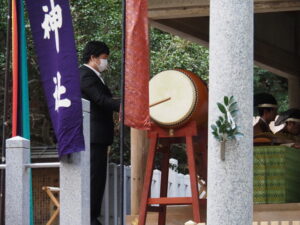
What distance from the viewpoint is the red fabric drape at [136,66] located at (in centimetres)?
886

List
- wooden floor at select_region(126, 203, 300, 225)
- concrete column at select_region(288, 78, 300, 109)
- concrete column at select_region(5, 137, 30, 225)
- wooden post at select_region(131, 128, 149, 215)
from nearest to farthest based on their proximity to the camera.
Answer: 1. concrete column at select_region(5, 137, 30, 225)
2. wooden floor at select_region(126, 203, 300, 225)
3. wooden post at select_region(131, 128, 149, 215)
4. concrete column at select_region(288, 78, 300, 109)

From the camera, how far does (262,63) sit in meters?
15.4

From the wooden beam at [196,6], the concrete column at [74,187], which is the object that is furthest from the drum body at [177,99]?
the concrete column at [74,187]

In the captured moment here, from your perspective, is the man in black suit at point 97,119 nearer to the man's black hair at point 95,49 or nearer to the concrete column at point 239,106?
the man's black hair at point 95,49

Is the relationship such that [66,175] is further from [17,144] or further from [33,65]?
[33,65]

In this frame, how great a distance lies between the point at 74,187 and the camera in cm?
865

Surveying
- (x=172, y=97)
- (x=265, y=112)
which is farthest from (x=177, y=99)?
(x=265, y=112)

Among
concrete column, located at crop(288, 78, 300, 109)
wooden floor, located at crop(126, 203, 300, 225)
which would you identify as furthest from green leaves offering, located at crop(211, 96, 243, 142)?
concrete column, located at crop(288, 78, 300, 109)

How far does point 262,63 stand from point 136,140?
4.27m

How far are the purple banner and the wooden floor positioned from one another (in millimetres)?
2306

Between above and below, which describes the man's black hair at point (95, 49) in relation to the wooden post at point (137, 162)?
above

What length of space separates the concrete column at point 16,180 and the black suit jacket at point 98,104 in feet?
4.14

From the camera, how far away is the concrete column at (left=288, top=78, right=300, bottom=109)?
16734mm

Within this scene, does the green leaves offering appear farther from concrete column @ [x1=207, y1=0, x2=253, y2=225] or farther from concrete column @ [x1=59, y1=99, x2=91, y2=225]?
concrete column @ [x1=59, y1=99, x2=91, y2=225]
